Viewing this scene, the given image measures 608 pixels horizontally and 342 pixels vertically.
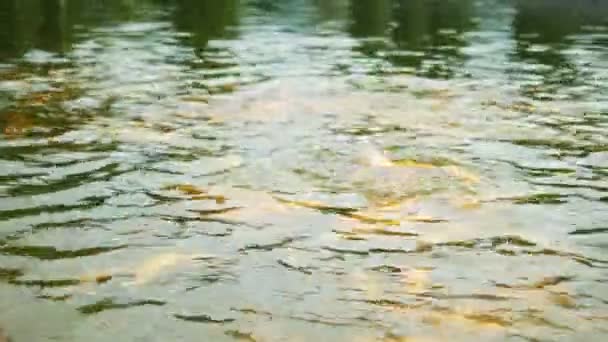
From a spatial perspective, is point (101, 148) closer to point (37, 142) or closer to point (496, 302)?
point (37, 142)

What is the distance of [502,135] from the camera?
420 inches

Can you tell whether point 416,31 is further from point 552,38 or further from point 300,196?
point 300,196

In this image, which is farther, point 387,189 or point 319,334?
point 387,189

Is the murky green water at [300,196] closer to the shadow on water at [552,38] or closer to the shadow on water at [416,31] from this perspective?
the shadow on water at [552,38]

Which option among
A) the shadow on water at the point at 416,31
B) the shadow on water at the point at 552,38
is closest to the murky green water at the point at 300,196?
the shadow on water at the point at 552,38

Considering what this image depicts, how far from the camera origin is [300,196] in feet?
26.7

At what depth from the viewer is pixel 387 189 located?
8.41 meters

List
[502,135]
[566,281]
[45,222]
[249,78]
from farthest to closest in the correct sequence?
[249,78]
[502,135]
[45,222]
[566,281]

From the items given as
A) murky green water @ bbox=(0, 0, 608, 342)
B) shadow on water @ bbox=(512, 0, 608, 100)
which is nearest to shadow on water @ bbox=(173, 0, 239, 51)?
murky green water @ bbox=(0, 0, 608, 342)

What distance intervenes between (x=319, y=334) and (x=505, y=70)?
1110 cm

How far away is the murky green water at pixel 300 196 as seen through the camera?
19.0ft

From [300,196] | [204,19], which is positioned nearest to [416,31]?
[204,19]

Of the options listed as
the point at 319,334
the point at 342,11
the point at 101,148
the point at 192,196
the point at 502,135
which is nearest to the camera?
the point at 319,334

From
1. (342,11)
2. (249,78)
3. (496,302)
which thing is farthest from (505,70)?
(342,11)
